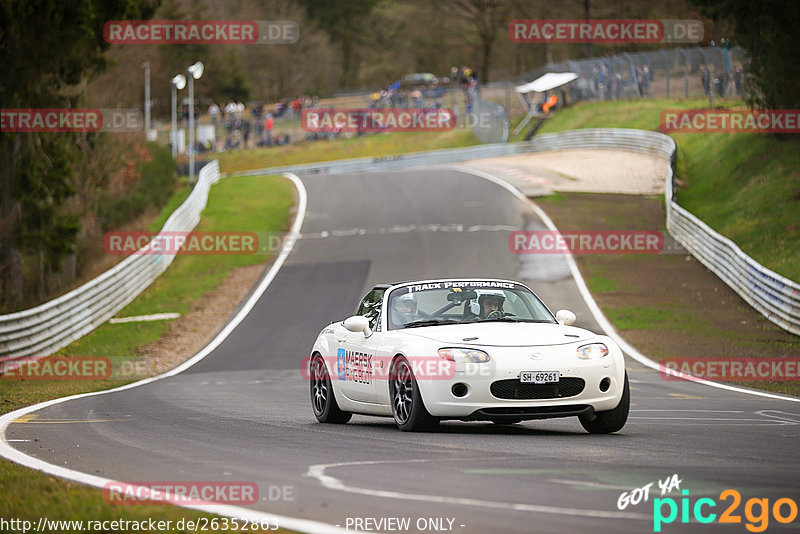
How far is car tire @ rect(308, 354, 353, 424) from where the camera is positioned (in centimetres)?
1184

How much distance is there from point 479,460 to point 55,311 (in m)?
18.7

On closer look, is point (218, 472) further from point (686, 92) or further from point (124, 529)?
point (686, 92)

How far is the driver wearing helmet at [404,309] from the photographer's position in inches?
435

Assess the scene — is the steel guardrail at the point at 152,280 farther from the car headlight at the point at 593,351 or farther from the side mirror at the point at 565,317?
the car headlight at the point at 593,351

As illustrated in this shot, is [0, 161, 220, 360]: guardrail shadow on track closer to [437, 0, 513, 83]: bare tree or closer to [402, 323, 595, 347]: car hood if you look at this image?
[402, 323, 595, 347]: car hood

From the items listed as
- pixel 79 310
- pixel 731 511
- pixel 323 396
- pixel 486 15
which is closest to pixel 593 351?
pixel 323 396

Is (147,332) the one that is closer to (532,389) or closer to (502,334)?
(502,334)

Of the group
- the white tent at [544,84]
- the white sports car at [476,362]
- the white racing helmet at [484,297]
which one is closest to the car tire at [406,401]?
the white sports car at [476,362]

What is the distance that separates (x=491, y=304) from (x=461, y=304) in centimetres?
29

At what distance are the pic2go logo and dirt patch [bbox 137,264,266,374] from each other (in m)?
17.5

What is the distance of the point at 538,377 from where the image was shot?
963 cm

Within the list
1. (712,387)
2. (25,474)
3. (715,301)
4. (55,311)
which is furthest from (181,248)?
(25,474)

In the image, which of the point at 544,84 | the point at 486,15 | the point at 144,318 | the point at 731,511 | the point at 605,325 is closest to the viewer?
the point at 731,511

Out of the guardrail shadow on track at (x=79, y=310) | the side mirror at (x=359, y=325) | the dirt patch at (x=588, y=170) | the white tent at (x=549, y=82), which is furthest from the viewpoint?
the white tent at (x=549, y=82)
